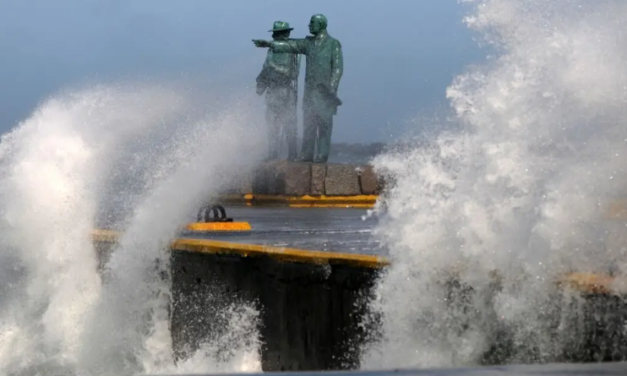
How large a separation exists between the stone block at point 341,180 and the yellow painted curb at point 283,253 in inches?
337

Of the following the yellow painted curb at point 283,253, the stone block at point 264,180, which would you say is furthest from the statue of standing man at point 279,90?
the yellow painted curb at point 283,253

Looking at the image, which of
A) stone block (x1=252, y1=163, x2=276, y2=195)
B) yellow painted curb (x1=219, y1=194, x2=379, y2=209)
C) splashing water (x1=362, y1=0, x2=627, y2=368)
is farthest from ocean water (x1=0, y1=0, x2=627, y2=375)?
stone block (x1=252, y1=163, x2=276, y2=195)

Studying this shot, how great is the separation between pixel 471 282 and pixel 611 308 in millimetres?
690

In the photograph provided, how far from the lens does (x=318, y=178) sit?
15.9 meters

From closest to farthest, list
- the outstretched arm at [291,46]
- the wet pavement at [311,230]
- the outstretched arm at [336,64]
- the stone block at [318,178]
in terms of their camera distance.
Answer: the wet pavement at [311,230]
the stone block at [318,178]
the outstretched arm at [336,64]
the outstretched arm at [291,46]

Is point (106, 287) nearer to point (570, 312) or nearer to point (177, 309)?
point (177, 309)

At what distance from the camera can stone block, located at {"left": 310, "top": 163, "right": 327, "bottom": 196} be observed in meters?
15.8

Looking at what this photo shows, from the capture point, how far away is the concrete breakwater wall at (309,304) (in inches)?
163

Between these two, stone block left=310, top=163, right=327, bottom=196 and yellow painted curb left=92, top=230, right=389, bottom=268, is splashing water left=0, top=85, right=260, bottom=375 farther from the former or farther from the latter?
stone block left=310, top=163, right=327, bottom=196

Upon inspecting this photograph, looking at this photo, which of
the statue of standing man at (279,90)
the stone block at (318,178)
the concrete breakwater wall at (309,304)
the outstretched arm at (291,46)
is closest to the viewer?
the concrete breakwater wall at (309,304)

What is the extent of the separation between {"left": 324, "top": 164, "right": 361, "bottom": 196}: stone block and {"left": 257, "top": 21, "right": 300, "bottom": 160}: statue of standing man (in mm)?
1304

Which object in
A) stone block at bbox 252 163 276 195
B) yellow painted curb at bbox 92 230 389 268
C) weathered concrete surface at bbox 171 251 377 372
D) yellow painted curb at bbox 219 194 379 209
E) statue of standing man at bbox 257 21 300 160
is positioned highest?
statue of standing man at bbox 257 21 300 160

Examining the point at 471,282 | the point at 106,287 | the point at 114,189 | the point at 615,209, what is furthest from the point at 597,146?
the point at 114,189

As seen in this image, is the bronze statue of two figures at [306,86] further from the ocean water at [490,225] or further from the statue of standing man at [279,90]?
the ocean water at [490,225]
